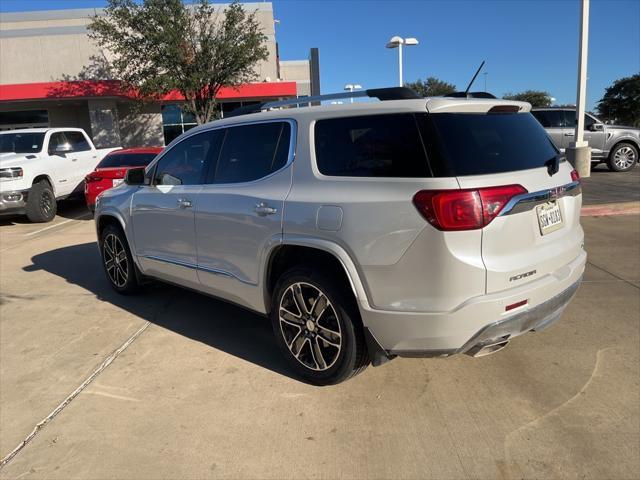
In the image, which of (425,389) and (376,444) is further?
(425,389)

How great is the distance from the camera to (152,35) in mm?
17922

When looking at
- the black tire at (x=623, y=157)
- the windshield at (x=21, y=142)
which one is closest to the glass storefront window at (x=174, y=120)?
the windshield at (x=21, y=142)

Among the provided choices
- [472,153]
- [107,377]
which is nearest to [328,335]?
[472,153]

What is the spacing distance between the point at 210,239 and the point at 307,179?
1142mm

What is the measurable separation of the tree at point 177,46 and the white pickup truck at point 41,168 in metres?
6.57

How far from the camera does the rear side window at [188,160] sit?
4.27 meters

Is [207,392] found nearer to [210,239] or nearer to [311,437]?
[311,437]

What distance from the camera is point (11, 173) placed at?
1022 cm

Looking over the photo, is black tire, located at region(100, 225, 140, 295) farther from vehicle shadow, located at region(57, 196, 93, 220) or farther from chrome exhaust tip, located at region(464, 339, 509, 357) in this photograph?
vehicle shadow, located at region(57, 196, 93, 220)

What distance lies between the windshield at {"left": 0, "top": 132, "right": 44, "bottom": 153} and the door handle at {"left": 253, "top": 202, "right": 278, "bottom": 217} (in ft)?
31.8

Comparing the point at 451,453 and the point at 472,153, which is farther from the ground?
the point at 472,153

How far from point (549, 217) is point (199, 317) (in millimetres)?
3225

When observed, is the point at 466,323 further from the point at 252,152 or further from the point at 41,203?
the point at 41,203

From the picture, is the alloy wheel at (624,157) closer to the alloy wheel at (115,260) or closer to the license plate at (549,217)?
the license plate at (549,217)
